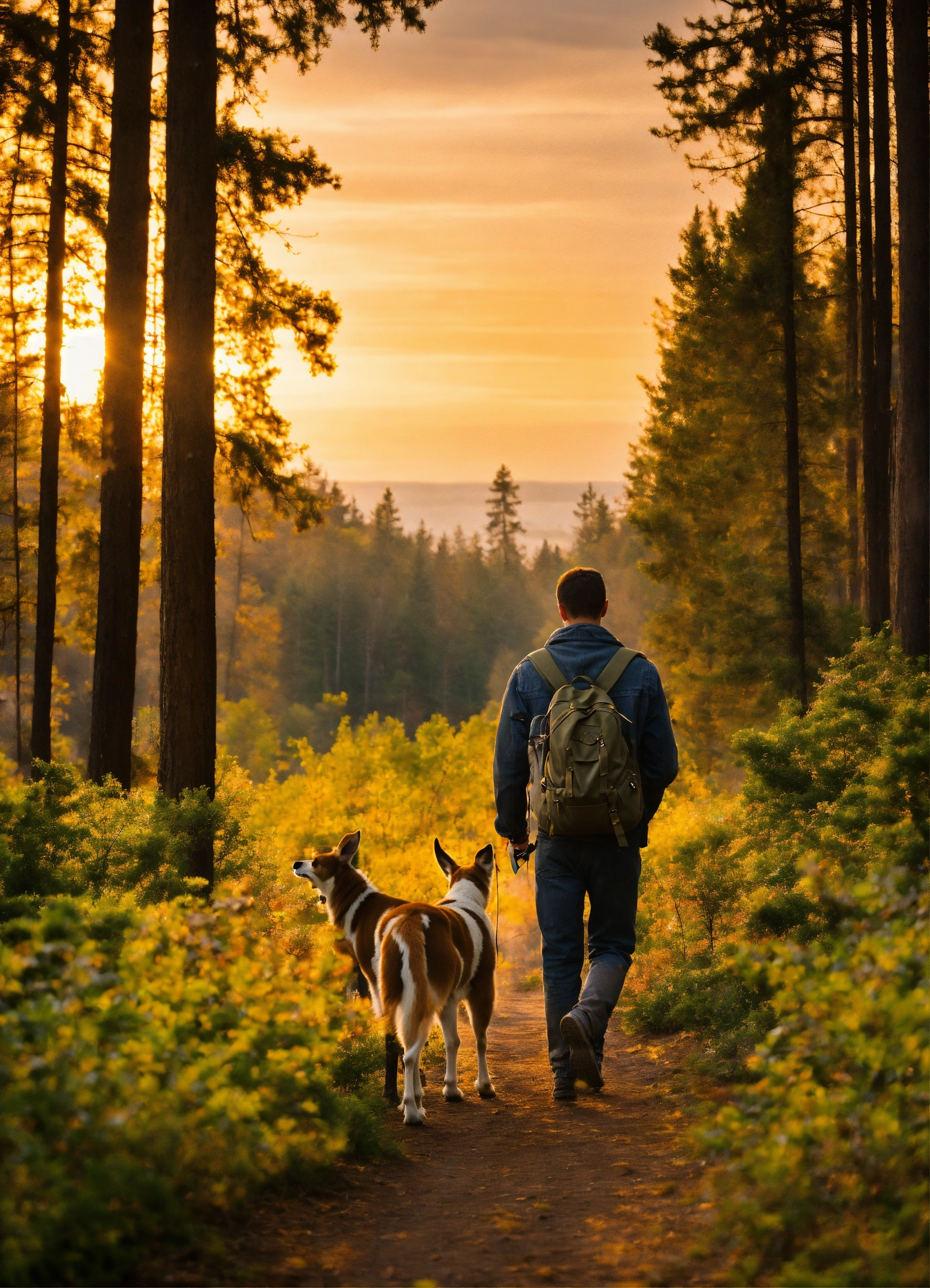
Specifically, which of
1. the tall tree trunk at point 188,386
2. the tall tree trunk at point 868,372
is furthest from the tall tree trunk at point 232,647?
the tall tree trunk at point 188,386

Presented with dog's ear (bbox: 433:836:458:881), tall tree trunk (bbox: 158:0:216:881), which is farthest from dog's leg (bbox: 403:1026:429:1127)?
tall tree trunk (bbox: 158:0:216:881)

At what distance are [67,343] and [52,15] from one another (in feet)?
12.6

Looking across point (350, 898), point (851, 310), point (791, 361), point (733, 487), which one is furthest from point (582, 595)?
point (733, 487)

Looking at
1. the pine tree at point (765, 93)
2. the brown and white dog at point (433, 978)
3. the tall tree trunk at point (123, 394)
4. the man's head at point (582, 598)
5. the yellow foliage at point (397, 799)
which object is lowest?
the yellow foliage at point (397, 799)

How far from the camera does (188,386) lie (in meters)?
8.22

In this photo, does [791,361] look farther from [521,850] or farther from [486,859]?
[521,850]

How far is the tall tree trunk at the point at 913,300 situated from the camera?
10.9 metres

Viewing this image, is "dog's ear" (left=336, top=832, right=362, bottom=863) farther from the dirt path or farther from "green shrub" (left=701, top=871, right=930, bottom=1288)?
"green shrub" (left=701, top=871, right=930, bottom=1288)

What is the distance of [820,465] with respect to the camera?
22.6 meters

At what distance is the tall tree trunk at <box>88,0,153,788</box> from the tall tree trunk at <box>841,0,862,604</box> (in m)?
10.8

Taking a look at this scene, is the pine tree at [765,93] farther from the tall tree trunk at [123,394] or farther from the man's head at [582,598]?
the man's head at [582,598]

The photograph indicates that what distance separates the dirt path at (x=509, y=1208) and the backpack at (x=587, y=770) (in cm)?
143

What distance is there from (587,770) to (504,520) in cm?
11977

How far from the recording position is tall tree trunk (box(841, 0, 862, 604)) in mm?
17088
